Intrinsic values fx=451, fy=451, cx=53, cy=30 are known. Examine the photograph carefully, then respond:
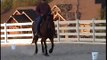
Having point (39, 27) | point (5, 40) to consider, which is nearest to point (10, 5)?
point (5, 40)

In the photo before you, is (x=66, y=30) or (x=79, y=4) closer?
(x=66, y=30)

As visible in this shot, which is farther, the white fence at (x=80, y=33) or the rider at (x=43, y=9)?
the white fence at (x=80, y=33)

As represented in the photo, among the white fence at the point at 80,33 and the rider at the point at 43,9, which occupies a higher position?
the rider at the point at 43,9

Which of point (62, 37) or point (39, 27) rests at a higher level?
point (39, 27)

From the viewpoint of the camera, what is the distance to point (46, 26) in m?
17.4

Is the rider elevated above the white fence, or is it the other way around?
the rider

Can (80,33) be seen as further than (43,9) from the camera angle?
Yes

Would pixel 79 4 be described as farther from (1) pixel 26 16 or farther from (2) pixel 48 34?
(2) pixel 48 34

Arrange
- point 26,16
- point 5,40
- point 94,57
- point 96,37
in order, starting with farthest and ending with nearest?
point 26,16
point 5,40
point 96,37
point 94,57

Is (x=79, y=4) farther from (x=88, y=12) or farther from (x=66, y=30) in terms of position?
(x=66, y=30)

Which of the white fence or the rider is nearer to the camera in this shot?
the rider

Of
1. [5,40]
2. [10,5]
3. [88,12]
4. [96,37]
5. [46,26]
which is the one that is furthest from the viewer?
[10,5]

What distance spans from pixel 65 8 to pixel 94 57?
36.6 meters

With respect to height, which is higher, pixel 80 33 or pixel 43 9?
pixel 43 9
